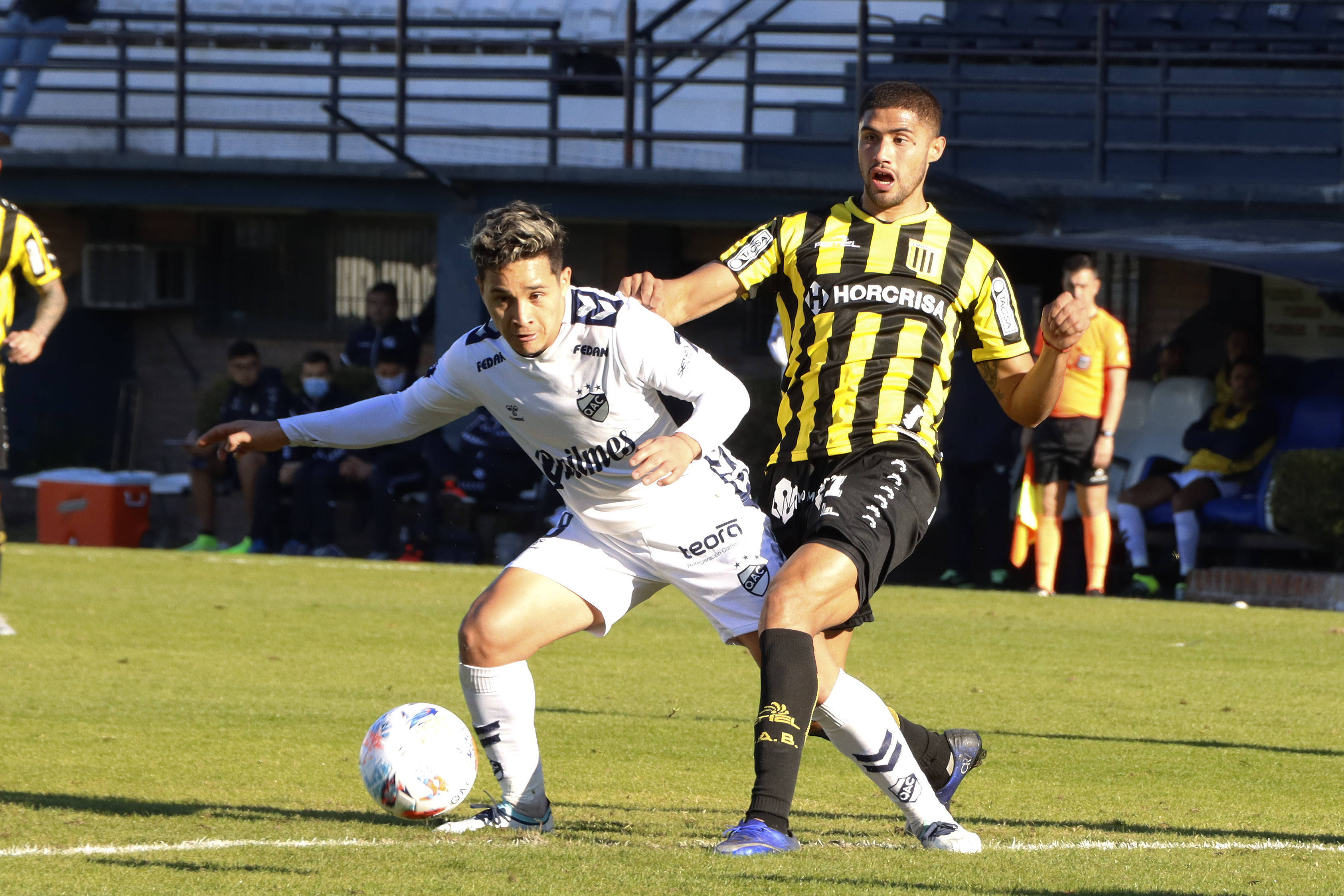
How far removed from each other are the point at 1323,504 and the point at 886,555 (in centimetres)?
812

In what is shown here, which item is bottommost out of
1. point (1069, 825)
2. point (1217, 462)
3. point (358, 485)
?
point (1069, 825)

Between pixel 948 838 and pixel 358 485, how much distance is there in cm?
1136

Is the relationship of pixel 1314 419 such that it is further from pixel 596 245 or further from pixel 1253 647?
pixel 596 245

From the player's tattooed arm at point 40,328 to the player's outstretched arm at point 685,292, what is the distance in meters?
4.65

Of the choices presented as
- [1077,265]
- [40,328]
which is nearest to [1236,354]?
[1077,265]

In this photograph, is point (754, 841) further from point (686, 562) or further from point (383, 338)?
point (383, 338)

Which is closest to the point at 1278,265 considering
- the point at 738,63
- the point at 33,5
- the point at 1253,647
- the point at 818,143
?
the point at 1253,647

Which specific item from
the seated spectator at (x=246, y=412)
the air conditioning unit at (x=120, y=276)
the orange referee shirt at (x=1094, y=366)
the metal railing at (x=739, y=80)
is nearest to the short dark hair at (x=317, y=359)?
the seated spectator at (x=246, y=412)

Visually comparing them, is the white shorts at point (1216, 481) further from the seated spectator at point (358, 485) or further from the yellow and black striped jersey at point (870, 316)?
the yellow and black striped jersey at point (870, 316)

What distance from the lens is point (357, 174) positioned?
17281 mm

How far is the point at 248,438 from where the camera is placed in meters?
5.33

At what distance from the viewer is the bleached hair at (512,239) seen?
489 cm

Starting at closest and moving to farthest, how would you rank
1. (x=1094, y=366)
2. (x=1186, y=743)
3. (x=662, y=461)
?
(x=662, y=461) → (x=1186, y=743) → (x=1094, y=366)

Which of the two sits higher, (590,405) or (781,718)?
(590,405)
